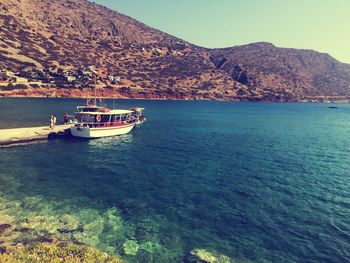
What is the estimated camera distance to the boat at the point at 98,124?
57.4 m

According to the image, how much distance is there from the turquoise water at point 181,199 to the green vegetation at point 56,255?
149 cm

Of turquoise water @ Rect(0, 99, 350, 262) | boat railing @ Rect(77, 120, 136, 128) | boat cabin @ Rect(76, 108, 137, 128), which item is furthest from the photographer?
boat cabin @ Rect(76, 108, 137, 128)

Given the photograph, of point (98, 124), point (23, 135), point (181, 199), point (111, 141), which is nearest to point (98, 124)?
point (98, 124)

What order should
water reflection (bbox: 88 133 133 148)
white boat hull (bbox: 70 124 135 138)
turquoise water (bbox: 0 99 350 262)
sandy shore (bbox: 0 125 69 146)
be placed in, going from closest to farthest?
turquoise water (bbox: 0 99 350 262), sandy shore (bbox: 0 125 69 146), water reflection (bbox: 88 133 133 148), white boat hull (bbox: 70 124 135 138)

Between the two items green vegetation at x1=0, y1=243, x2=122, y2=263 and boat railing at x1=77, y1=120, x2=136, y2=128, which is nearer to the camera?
green vegetation at x1=0, y1=243, x2=122, y2=263

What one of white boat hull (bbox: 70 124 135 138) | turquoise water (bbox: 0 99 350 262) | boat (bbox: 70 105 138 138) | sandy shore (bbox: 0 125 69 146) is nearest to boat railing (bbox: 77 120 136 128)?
boat (bbox: 70 105 138 138)

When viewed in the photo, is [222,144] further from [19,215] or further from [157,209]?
[19,215]

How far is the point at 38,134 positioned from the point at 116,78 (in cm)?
13973

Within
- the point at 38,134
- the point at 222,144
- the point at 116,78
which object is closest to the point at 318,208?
A: the point at 222,144

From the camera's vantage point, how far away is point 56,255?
58.0 ft

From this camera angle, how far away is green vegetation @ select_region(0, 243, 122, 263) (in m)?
16.9

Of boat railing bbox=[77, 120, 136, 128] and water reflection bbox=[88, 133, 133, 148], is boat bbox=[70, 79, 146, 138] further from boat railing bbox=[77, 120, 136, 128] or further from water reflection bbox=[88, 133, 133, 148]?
water reflection bbox=[88, 133, 133, 148]

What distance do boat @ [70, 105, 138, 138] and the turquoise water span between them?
4.69 meters

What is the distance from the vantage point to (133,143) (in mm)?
56906
